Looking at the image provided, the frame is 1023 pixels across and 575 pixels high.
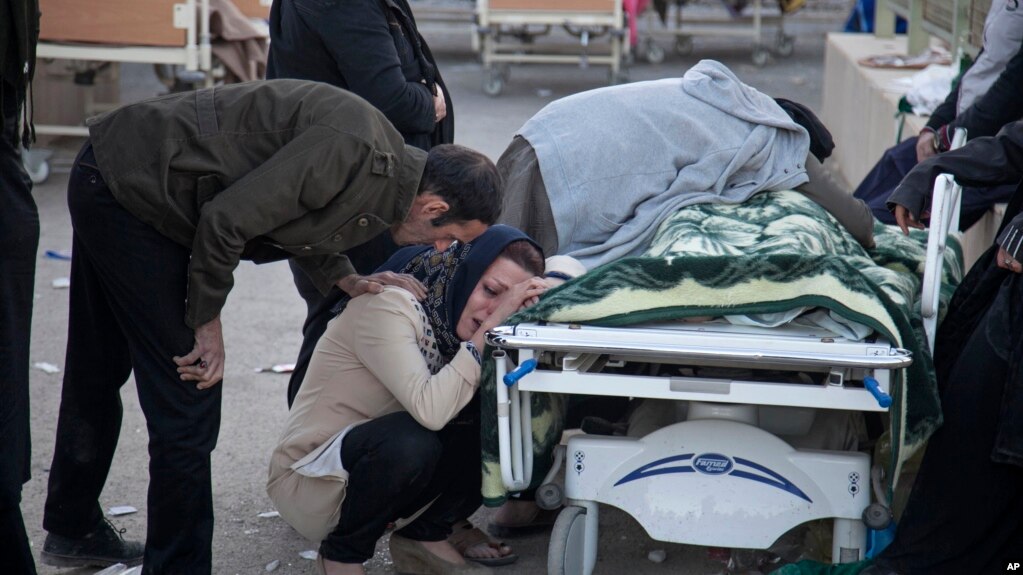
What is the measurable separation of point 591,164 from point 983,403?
133cm

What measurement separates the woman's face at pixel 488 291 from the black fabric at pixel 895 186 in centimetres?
181

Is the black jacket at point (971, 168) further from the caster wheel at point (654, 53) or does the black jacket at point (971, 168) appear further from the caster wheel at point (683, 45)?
the caster wheel at point (683, 45)

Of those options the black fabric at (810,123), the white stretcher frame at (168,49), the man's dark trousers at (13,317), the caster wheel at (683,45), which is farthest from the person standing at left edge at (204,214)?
the caster wheel at (683,45)

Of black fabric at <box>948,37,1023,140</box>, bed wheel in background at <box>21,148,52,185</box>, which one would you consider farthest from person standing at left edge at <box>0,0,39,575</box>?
bed wheel in background at <box>21,148,52,185</box>

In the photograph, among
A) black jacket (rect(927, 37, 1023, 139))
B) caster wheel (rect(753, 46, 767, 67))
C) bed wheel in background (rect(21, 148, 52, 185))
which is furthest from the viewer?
caster wheel (rect(753, 46, 767, 67))

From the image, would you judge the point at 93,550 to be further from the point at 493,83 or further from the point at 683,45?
the point at 683,45

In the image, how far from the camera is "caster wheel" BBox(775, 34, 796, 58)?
12.0 m

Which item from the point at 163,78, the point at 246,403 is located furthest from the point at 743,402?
the point at 163,78

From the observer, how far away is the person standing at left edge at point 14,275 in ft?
8.43

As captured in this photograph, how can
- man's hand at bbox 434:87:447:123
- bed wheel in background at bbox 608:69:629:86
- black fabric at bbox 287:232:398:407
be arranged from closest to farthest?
1. black fabric at bbox 287:232:398:407
2. man's hand at bbox 434:87:447:123
3. bed wheel in background at bbox 608:69:629:86

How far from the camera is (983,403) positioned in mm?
2479

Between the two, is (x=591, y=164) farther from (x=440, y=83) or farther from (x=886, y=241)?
(x=886, y=241)

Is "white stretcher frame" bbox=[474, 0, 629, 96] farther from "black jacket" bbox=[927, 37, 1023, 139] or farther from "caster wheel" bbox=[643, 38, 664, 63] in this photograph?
"black jacket" bbox=[927, 37, 1023, 139]

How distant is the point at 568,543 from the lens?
2.56 metres
